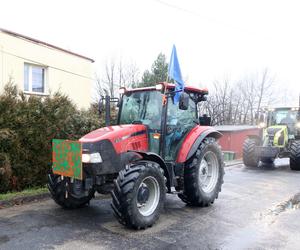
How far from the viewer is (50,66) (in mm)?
13094

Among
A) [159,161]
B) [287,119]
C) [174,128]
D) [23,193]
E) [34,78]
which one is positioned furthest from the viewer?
[287,119]

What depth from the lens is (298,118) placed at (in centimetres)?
1327

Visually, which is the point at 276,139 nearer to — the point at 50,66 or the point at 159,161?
the point at 159,161

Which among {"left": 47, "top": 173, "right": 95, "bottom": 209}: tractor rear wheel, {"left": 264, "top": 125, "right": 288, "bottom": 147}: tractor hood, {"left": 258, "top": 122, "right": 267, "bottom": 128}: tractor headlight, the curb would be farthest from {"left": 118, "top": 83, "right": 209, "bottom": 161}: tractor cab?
{"left": 258, "top": 122, "right": 267, "bottom": 128}: tractor headlight

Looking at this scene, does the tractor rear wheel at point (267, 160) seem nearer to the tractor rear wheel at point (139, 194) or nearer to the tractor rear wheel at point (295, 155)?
the tractor rear wheel at point (295, 155)

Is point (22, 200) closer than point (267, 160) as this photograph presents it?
Yes

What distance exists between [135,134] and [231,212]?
2.40m

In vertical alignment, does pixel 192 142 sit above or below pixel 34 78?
below

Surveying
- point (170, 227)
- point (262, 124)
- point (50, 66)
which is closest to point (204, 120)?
point (170, 227)

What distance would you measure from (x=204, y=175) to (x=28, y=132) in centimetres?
400

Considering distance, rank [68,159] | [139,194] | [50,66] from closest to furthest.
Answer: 1. [139,194]
2. [68,159]
3. [50,66]

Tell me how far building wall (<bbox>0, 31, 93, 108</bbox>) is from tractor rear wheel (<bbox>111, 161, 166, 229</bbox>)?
6.84 metres

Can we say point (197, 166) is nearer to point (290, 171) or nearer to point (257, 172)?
point (257, 172)

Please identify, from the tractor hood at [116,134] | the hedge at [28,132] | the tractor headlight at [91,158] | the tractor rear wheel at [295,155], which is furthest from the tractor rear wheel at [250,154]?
the tractor headlight at [91,158]
